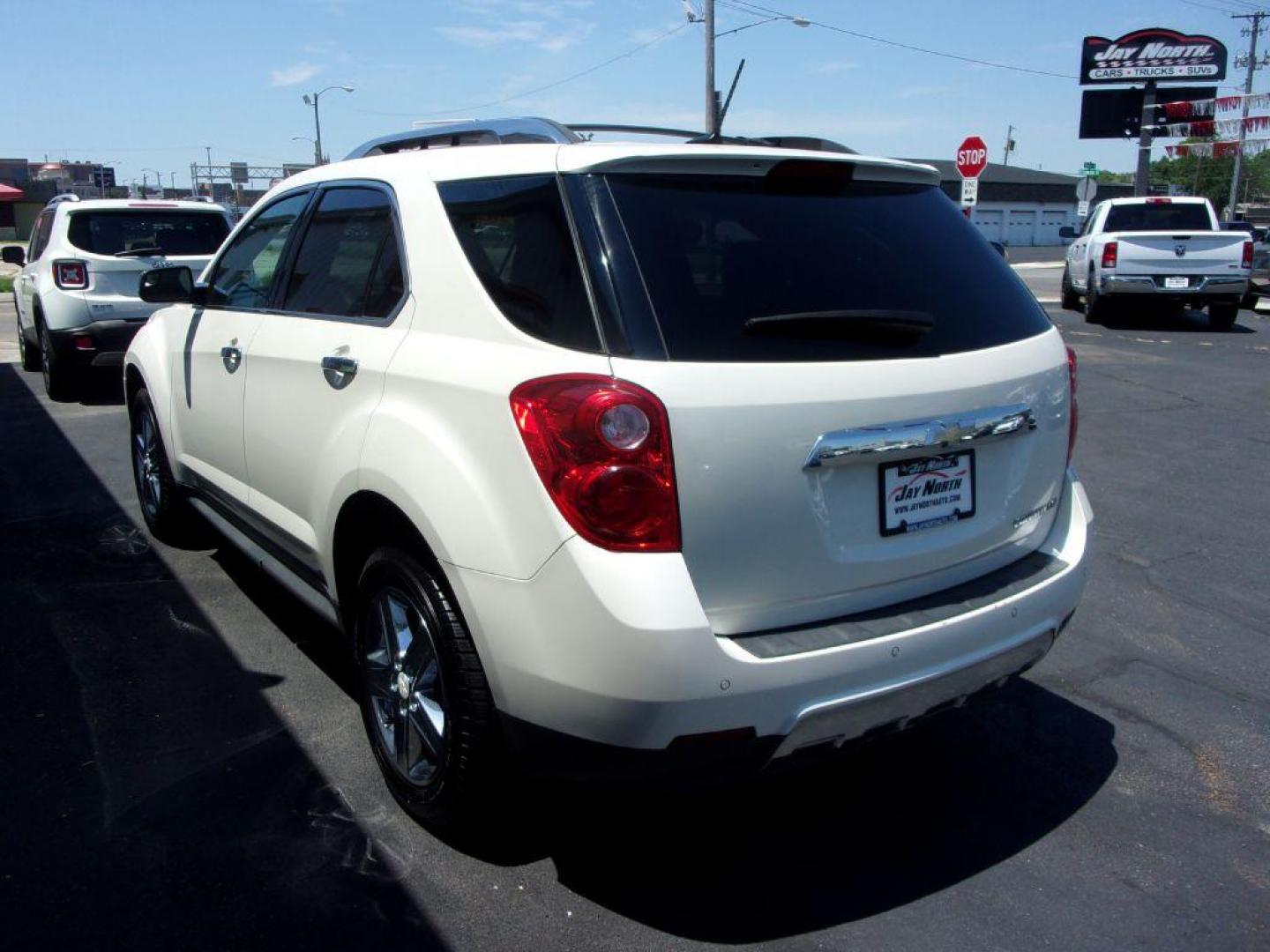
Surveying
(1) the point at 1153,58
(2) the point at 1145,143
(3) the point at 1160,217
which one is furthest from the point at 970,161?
(1) the point at 1153,58

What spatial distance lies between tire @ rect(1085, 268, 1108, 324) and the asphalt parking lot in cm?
1283

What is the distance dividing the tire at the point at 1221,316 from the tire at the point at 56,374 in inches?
587

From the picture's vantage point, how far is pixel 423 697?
9.64 feet

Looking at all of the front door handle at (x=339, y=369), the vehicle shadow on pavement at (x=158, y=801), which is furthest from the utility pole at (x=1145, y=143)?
the front door handle at (x=339, y=369)

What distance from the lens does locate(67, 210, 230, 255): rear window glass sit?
948 centimetres

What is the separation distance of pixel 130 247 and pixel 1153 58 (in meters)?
35.0

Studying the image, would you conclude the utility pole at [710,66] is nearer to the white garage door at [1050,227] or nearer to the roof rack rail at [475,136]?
the roof rack rail at [475,136]

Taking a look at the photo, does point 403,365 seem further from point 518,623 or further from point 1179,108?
point 1179,108

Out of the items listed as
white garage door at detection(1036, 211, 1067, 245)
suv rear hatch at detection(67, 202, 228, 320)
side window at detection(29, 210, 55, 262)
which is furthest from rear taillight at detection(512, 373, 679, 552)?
white garage door at detection(1036, 211, 1067, 245)

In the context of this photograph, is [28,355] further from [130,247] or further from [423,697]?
[423,697]

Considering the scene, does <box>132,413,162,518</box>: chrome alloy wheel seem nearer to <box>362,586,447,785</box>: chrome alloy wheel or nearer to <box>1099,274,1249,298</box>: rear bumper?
<box>362,586,447,785</box>: chrome alloy wheel

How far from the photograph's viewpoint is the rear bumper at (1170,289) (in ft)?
50.2

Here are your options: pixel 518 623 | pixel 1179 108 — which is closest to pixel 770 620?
pixel 518 623

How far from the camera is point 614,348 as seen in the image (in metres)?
2.42
